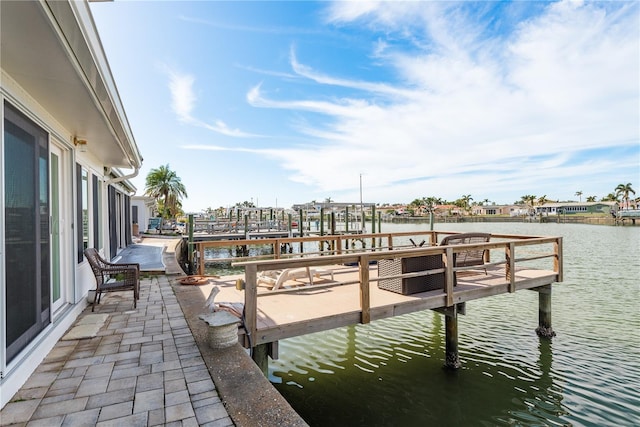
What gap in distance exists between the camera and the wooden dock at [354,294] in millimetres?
3619

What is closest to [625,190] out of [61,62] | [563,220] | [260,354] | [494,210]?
[563,220]

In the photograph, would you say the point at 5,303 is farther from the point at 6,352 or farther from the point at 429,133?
the point at 429,133

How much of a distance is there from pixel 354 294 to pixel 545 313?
429 centimetres

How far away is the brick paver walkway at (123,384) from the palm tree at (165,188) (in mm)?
37849

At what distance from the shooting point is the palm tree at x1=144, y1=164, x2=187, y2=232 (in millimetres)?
38562

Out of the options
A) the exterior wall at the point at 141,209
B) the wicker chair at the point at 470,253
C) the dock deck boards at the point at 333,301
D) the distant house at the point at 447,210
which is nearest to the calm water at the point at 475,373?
the dock deck boards at the point at 333,301

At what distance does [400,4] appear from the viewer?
9.25m

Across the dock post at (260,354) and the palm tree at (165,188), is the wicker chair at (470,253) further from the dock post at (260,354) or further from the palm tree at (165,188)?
the palm tree at (165,188)

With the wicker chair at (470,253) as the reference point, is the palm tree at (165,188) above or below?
above

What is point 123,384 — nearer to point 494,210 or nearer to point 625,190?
point 625,190

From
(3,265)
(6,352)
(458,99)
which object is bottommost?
(6,352)

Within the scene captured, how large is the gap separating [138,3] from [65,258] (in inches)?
167

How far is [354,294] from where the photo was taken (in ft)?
16.6

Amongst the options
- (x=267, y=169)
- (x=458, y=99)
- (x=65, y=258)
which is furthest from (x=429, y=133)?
(x=267, y=169)
